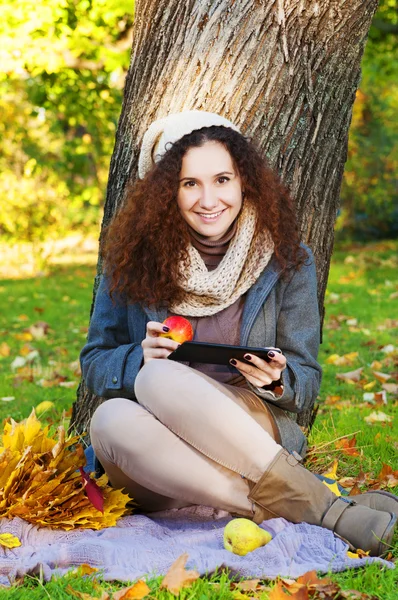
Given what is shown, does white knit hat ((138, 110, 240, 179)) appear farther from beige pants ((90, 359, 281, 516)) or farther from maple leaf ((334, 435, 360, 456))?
maple leaf ((334, 435, 360, 456))

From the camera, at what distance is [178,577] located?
86.5 inches

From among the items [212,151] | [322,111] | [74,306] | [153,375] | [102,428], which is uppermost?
[322,111]

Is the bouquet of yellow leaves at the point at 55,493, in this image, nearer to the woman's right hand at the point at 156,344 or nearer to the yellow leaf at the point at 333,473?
the woman's right hand at the point at 156,344

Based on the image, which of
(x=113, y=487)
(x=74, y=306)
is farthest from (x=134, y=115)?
(x=74, y=306)

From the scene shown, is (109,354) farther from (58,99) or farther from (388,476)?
(58,99)

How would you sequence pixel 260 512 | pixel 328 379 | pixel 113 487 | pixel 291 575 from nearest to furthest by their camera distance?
pixel 291 575 → pixel 260 512 → pixel 113 487 → pixel 328 379

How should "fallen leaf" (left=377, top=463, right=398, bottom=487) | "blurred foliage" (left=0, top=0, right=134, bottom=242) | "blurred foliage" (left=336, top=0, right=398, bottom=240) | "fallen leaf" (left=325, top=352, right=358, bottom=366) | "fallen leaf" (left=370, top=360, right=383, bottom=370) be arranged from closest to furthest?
"fallen leaf" (left=377, top=463, right=398, bottom=487) → "fallen leaf" (left=370, top=360, right=383, bottom=370) → "fallen leaf" (left=325, top=352, right=358, bottom=366) → "blurred foliage" (left=0, top=0, right=134, bottom=242) → "blurred foliage" (left=336, top=0, right=398, bottom=240)

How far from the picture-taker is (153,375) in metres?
2.57

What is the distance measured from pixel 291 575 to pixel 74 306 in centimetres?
601

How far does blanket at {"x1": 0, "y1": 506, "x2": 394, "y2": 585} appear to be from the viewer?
7.47 feet

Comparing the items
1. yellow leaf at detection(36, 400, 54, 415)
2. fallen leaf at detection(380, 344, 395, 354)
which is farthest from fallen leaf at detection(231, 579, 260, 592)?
fallen leaf at detection(380, 344, 395, 354)

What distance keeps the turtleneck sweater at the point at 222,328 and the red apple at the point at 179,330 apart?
0.56 ft

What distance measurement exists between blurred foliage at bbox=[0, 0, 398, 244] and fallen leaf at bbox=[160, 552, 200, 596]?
5.85 metres

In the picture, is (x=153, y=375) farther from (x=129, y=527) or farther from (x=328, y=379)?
(x=328, y=379)
